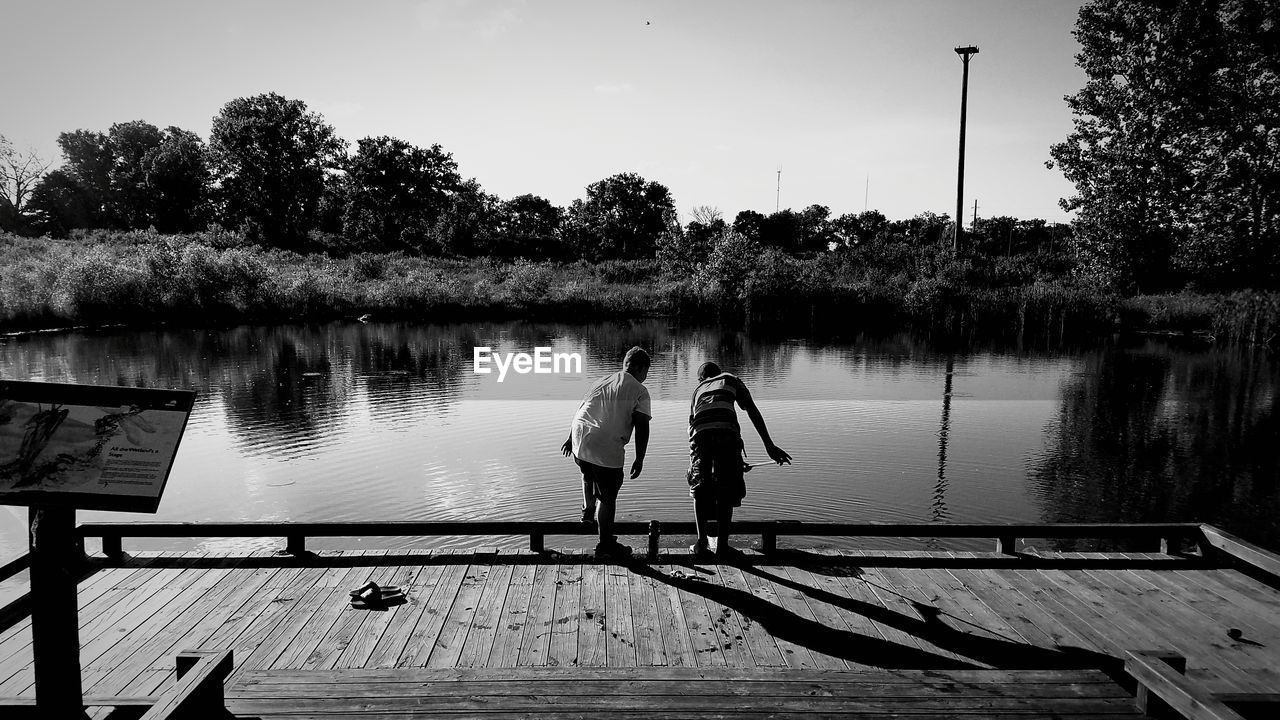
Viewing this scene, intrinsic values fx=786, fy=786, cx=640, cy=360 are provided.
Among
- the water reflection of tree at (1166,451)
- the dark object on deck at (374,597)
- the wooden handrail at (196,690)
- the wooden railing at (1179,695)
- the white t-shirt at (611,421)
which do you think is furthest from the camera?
the water reflection of tree at (1166,451)

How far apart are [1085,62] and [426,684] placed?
3761cm

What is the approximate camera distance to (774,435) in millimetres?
15438

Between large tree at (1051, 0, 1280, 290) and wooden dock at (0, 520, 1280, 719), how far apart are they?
30.6m

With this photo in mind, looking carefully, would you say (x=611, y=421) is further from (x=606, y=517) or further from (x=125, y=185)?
(x=125, y=185)

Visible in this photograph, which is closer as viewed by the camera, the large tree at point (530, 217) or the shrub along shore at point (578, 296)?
the shrub along shore at point (578, 296)

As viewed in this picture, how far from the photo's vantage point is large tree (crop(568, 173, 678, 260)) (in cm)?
7819

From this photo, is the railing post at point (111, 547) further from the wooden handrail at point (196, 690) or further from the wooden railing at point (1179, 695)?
the wooden railing at point (1179, 695)

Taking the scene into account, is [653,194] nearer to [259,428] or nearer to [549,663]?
[259,428]

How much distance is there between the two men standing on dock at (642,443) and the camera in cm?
639

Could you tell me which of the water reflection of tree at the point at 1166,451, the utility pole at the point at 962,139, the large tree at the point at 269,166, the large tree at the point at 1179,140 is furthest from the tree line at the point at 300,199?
the water reflection of tree at the point at 1166,451

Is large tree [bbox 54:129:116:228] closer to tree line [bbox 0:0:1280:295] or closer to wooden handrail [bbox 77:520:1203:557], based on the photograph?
tree line [bbox 0:0:1280:295]

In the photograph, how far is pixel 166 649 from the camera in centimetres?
496

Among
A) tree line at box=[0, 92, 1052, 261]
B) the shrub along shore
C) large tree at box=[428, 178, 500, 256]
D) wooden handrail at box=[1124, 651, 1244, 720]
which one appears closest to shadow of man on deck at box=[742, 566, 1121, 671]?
wooden handrail at box=[1124, 651, 1244, 720]

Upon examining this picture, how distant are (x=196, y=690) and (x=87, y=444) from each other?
1.22 metres
